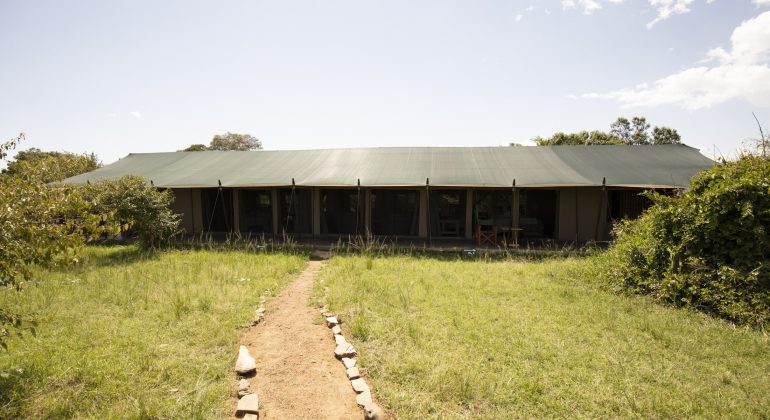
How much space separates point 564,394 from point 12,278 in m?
4.64

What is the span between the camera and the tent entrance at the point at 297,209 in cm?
1195

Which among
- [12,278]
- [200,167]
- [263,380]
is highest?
[200,167]

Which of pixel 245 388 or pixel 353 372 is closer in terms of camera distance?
pixel 245 388

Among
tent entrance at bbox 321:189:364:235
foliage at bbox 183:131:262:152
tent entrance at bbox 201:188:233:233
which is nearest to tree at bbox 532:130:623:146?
tent entrance at bbox 321:189:364:235

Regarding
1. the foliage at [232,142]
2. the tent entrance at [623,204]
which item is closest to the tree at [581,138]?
the tent entrance at [623,204]

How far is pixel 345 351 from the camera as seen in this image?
4.03 meters

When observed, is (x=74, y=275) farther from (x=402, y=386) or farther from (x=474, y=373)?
(x=474, y=373)

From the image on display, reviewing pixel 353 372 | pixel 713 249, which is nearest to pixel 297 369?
pixel 353 372

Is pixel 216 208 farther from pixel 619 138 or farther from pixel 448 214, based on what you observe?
pixel 619 138

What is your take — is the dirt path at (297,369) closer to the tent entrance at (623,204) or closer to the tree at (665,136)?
the tent entrance at (623,204)

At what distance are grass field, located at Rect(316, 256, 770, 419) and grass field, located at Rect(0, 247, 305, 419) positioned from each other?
146 centimetres

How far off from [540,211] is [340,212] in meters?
6.26

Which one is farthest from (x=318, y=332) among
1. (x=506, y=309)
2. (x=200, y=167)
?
(x=200, y=167)

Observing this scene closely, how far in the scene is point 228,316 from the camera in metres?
5.04
